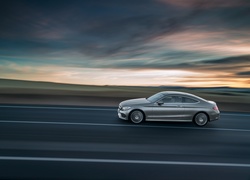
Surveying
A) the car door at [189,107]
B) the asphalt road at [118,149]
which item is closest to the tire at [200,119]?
the car door at [189,107]

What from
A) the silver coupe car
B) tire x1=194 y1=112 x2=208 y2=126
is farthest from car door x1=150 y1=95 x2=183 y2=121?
tire x1=194 y1=112 x2=208 y2=126

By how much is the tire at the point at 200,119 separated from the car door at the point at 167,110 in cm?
75

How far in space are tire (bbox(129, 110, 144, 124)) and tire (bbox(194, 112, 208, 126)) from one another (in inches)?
98.3

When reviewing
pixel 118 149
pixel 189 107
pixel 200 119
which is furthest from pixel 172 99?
pixel 118 149

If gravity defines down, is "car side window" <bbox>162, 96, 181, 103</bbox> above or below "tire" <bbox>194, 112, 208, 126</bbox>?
above

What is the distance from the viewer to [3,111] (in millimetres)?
14984

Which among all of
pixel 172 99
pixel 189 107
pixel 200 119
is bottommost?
pixel 200 119

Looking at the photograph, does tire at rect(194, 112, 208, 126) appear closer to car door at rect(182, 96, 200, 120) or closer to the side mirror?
car door at rect(182, 96, 200, 120)

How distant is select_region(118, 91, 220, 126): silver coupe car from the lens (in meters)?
12.2

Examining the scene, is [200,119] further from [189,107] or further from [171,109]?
[171,109]

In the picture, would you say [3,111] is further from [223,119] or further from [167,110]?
[223,119]

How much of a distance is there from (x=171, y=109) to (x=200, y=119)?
4.81ft

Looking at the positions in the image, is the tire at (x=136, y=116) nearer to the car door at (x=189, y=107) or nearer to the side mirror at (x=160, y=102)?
the side mirror at (x=160, y=102)

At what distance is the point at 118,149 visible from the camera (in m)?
8.27
